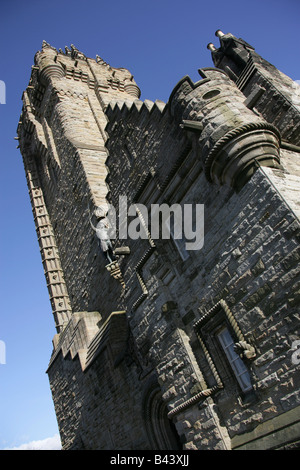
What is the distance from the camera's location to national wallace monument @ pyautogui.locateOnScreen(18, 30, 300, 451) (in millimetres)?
4750

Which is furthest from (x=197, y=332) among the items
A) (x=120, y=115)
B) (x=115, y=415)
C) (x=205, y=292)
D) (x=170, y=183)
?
(x=120, y=115)

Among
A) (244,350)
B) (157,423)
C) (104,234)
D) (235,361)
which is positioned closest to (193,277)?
(235,361)

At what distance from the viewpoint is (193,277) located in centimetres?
616

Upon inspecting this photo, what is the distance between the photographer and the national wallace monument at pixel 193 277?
4750 millimetres

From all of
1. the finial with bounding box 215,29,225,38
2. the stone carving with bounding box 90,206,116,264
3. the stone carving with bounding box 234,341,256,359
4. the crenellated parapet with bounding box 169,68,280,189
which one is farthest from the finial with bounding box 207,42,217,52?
the stone carving with bounding box 234,341,256,359

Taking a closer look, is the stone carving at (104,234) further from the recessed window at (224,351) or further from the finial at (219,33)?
the finial at (219,33)

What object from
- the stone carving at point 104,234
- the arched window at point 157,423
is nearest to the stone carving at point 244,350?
the arched window at point 157,423

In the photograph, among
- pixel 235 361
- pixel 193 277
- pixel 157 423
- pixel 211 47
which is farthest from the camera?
pixel 211 47

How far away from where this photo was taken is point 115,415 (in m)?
9.21

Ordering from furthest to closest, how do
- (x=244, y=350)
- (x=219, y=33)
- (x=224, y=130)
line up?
(x=219, y=33) → (x=224, y=130) → (x=244, y=350)

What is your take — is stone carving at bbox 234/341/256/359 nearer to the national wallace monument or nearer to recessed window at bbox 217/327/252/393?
the national wallace monument

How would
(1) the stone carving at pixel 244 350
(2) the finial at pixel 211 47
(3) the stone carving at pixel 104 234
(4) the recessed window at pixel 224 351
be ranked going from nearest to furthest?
(1) the stone carving at pixel 244 350, (4) the recessed window at pixel 224 351, (3) the stone carving at pixel 104 234, (2) the finial at pixel 211 47

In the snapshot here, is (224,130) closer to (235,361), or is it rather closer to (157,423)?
(235,361)

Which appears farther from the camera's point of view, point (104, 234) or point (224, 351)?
point (104, 234)
